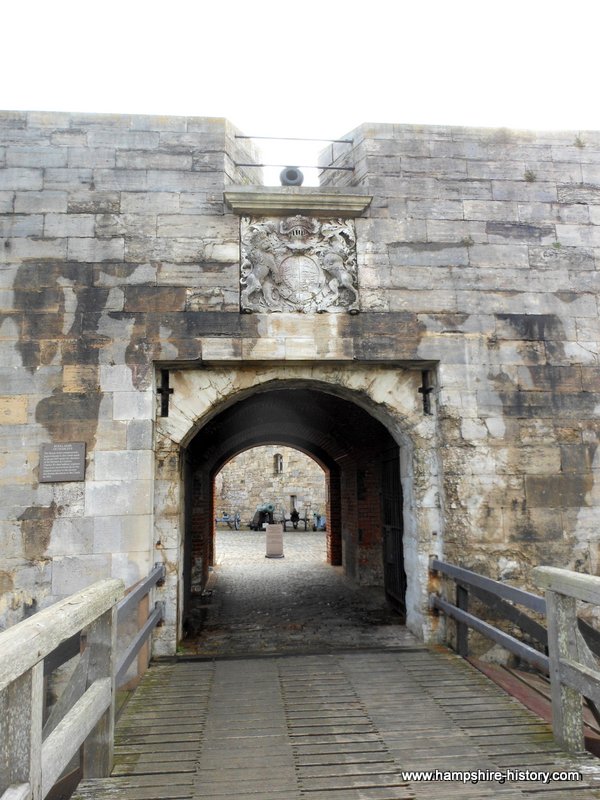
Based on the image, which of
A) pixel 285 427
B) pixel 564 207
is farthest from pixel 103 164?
pixel 285 427

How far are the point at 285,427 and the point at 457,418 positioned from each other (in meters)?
6.87

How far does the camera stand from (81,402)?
18.0ft

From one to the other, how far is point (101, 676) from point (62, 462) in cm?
252

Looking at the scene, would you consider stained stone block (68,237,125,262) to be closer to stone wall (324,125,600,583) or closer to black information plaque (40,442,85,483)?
black information plaque (40,442,85,483)

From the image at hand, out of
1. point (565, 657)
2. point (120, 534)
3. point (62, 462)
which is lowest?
point (565, 657)

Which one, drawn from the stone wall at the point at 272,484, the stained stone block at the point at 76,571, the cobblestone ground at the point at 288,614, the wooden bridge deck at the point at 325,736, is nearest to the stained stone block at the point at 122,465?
the stained stone block at the point at 76,571

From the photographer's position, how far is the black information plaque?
5.36 metres

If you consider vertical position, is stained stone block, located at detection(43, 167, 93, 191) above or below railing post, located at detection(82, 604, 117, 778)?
above

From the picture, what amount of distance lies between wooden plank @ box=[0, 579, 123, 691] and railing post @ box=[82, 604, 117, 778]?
0.66ft

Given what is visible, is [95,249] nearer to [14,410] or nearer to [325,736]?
[14,410]

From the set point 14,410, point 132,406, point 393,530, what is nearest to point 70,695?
point 132,406

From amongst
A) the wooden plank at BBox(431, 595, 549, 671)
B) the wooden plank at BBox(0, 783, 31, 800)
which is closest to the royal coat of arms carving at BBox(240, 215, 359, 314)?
the wooden plank at BBox(431, 595, 549, 671)

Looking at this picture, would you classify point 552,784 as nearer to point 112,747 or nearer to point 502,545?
point 112,747

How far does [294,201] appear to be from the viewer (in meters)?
5.92
